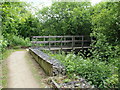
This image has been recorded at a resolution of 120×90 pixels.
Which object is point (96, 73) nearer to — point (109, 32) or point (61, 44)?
point (109, 32)

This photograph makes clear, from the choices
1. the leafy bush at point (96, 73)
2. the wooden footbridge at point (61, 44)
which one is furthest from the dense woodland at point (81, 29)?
the wooden footbridge at point (61, 44)

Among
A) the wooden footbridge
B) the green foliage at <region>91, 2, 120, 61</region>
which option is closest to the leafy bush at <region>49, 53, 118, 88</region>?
the green foliage at <region>91, 2, 120, 61</region>

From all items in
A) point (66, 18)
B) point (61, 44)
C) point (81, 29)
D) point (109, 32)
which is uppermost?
point (66, 18)

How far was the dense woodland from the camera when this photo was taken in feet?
11.5

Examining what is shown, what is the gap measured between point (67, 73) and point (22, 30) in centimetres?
1236

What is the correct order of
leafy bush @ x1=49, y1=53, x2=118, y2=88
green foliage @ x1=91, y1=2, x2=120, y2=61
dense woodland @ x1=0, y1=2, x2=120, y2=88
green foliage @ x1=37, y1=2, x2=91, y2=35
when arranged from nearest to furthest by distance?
leafy bush @ x1=49, y1=53, x2=118, y2=88 < dense woodland @ x1=0, y1=2, x2=120, y2=88 < green foliage @ x1=91, y1=2, x2=120, y2=61 < green foliage @ x1=37, y1=2, x2=91, y2=35

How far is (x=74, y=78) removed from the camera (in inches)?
130

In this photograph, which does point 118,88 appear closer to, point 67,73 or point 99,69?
point 99,69

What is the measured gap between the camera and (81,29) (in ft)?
35.5

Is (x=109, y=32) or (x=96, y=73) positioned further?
(x=109, y=32)

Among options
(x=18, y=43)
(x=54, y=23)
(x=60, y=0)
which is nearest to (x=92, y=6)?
(x=60, y=0)

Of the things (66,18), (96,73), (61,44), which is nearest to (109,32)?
(96,73)

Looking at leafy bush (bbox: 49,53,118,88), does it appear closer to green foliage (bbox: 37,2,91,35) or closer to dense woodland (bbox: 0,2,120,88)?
dense woodland (bbox: 0,2,120,88)

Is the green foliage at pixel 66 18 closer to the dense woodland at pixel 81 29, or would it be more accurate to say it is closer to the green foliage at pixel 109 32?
the dense woodland at pixel 81 29
